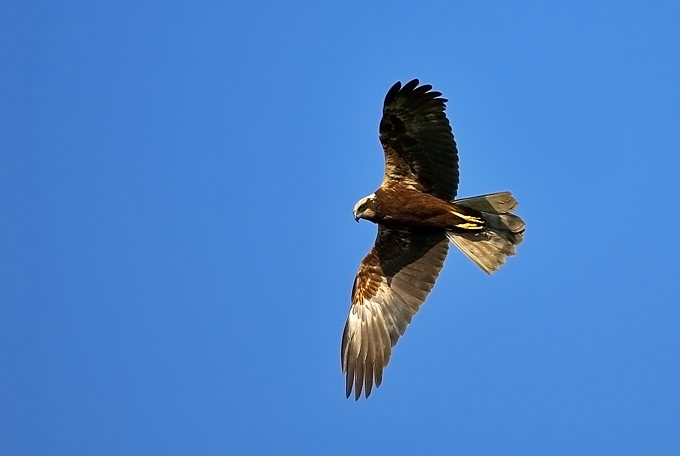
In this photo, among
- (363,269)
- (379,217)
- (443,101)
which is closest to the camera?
(443,101)

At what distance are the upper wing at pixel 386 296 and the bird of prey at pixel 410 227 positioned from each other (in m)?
0.01

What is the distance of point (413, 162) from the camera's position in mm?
12914

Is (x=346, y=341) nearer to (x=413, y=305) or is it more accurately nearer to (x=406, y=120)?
(x=413, y=305)

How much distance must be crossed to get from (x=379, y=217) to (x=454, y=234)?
3.13 feet

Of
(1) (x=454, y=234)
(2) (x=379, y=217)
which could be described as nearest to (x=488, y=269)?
(1) (x=454, y=234)

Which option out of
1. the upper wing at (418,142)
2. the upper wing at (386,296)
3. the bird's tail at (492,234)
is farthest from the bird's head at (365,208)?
the bird's tail at (492,234)

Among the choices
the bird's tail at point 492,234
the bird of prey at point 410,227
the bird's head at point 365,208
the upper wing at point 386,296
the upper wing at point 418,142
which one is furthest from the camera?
the upper wing at point 386,296

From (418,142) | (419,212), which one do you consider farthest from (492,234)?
(418,142)

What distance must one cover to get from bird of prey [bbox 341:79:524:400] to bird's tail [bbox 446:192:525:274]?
0.5 inches

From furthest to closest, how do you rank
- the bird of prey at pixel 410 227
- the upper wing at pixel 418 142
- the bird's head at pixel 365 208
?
1. the bird's head at pixel 365 208
2. the bird of prey at pixel 410 227
3. the upper wing at pixel 418 142

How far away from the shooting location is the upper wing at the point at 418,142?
12391 millimetres

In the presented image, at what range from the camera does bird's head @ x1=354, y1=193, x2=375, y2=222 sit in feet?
43.5

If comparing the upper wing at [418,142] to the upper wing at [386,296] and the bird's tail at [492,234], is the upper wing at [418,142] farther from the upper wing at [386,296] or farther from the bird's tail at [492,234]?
the upper wing at [386,296]

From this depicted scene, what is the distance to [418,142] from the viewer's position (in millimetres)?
12695
